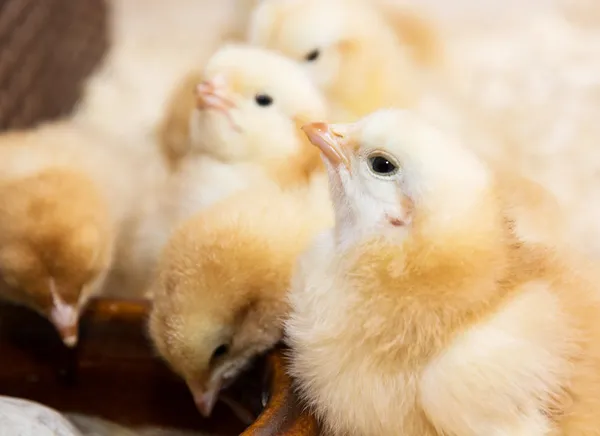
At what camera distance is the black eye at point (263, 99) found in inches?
45.4

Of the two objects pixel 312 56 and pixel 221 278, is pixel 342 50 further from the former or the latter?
pixel 221 278

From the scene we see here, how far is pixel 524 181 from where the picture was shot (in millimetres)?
1120

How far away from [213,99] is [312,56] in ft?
0.92

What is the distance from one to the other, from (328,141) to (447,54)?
40.5 inches

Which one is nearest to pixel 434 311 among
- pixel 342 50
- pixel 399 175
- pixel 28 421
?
pixel 399 175

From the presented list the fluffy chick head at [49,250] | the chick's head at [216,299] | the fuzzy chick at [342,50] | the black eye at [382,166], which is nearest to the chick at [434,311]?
the black eye at [382,166]

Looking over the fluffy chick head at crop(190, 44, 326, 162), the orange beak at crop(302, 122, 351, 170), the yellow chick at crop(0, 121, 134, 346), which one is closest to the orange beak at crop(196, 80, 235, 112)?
the fluffy chick head at crop(190, 44, 326, 162)

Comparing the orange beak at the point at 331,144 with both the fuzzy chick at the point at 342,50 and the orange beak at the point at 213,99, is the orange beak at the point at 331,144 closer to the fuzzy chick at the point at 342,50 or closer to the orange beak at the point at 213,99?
the orange beak at the point at 213,99

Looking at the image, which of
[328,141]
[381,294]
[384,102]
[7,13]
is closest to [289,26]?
[384,102]

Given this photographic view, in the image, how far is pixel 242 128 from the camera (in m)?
1.13

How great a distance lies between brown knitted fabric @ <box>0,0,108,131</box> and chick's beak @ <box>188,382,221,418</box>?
64 centimetres

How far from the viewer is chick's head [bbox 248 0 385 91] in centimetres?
133

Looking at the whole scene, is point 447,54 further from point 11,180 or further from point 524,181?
point 11,180

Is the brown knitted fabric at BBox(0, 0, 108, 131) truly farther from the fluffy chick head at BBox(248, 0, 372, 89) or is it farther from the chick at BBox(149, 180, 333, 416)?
the chick at BBox(149, 180, 333, 416)
